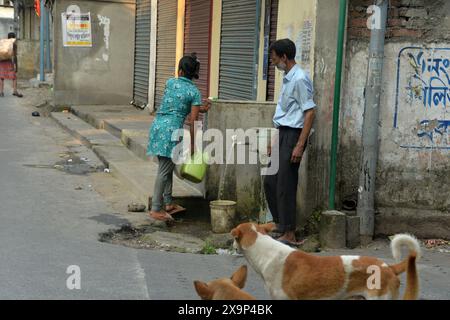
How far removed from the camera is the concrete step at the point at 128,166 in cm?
781

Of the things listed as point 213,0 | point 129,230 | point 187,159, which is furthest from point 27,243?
point 213,0

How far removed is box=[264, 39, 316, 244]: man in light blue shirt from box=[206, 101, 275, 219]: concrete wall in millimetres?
798

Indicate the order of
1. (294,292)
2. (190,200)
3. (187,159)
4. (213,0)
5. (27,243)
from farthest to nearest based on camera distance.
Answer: (213,0)
(190,200)
(187,159)
(27,243)
(294,292)

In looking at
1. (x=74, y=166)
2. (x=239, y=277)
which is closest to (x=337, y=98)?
(x=239, y=277)

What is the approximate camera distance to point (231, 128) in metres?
Answer: 7.38

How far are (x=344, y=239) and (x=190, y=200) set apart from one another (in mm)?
2073

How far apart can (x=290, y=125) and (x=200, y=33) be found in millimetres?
6727

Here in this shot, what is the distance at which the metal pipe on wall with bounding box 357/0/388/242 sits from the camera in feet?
21.0

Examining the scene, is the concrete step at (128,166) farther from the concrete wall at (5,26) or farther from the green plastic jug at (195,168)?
the concrete wall at (5,26)

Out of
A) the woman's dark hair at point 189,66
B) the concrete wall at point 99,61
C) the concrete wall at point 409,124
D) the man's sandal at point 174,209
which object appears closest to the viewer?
the concrete wall at point 409,124

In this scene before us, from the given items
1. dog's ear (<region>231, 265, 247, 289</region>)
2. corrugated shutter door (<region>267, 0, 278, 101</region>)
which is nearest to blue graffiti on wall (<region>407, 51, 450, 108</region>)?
corrugated shutter door (<region>267, 0, 278, 101</region>)

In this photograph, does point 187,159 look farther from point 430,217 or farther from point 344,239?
point 430,217

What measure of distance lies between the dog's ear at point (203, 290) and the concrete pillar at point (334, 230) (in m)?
3.16

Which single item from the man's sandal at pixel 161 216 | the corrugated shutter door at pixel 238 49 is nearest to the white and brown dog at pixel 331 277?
the man's sandal at pixel 161 216
